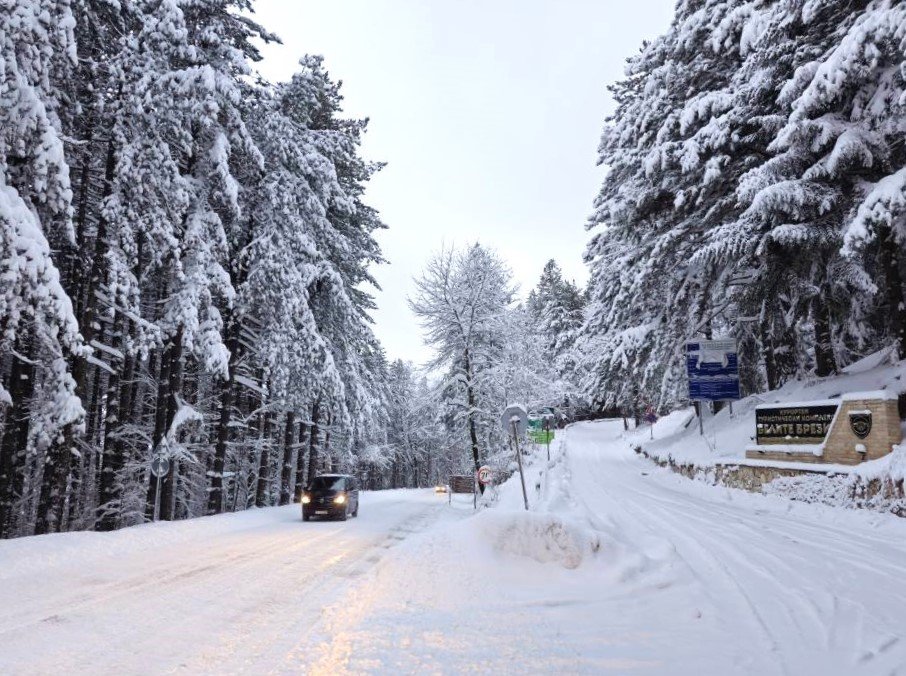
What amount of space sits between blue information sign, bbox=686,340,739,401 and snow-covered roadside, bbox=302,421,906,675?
1069 centimetres

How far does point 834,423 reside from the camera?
13.6 meters

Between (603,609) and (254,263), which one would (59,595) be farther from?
(254,263)

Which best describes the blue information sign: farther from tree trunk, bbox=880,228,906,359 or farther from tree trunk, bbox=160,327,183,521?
tree trunk, bbox=160,327,183,521

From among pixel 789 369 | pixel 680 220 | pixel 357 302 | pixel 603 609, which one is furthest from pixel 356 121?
pixel 603 609

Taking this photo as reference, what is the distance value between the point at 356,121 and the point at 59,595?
21.7m

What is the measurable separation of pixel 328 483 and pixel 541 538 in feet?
37.6

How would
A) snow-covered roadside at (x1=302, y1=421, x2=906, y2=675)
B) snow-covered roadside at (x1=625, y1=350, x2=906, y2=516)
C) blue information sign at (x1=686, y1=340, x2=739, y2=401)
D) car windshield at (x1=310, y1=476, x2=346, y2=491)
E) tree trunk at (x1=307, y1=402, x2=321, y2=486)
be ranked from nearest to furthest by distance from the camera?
snow-covered roadside at (x1=302, y1=421, x2=906, y2=675)
snow-covered roadside at (x1=625, y1=350, x2=906, y2=516)
car windshield at (x1=310, y1=476, x2=346, y2=491)
blue information sign at (x1=686, y1=340, x2=739, y2=401)
tree trunk at (x1=307, y1=402, x2=321, y2=486)

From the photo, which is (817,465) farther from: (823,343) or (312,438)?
(312,438)

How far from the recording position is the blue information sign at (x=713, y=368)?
888 inches

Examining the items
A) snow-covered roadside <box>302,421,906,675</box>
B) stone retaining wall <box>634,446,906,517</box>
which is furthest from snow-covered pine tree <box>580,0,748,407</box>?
snow-covered roadside <box>302,421,906,675</box>

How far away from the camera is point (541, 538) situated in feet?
28.3

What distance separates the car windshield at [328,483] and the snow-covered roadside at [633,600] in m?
7.10

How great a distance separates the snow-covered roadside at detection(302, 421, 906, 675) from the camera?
15.7 feet

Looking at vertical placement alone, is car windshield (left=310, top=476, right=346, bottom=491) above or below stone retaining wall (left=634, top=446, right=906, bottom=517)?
above
